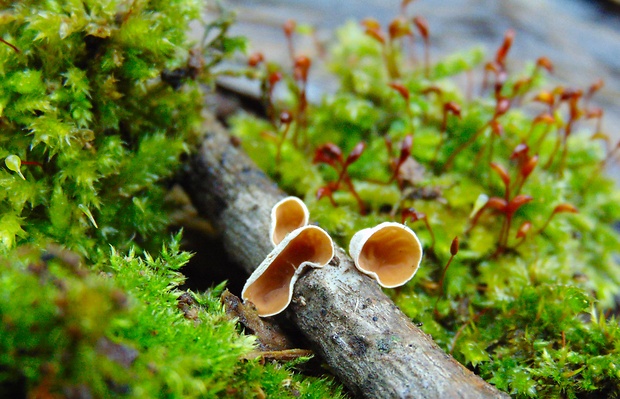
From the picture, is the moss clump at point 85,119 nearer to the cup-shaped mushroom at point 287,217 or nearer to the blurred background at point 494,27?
the cup-shaped mushroom at point 287,217

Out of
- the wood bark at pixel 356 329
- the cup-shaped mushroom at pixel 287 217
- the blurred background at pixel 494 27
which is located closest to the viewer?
the wood bark at pixel 356 329

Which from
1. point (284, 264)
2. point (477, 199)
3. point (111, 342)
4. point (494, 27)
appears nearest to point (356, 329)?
point (284, 264)

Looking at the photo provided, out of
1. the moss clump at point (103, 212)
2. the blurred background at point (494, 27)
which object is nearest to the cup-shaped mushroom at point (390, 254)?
the moss clump at point (103, 212)

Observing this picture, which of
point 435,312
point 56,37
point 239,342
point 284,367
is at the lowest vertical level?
point 435,312

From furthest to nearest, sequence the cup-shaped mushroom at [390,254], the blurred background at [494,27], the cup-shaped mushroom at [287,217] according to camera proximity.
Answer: the blurred background at [494,27] < the cup-shaped mushroom at [287,217] < the cup-shaped mushroom at [390,254]

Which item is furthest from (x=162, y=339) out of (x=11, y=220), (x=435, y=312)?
(x=435, y=312)

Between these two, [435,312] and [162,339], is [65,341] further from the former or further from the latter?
[435,312]
